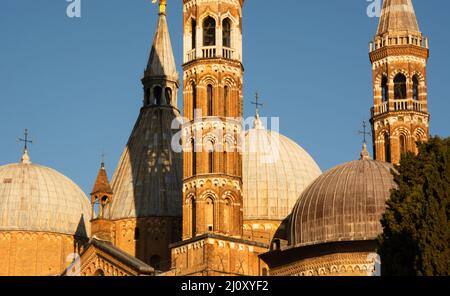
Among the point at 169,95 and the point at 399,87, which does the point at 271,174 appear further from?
the point at 169,95

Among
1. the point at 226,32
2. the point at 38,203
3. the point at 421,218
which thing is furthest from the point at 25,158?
the point at 421,218

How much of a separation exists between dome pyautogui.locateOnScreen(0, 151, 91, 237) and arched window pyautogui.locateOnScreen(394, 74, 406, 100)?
18213mm

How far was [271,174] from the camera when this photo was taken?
210 ft

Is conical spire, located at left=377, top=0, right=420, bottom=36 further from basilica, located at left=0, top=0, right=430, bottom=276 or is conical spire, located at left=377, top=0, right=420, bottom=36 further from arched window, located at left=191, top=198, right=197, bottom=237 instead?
arched window, located at left=191, top=198, right=197, bottom=237

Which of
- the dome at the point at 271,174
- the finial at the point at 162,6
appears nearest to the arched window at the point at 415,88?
the dome at the point at 271,174

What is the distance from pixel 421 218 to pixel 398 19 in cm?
2981

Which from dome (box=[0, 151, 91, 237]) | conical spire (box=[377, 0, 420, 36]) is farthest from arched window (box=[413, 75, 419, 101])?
dome (box=[0, 151, 91, 237])

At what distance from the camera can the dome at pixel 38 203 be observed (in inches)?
2643

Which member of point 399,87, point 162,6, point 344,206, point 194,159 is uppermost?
point 162,6

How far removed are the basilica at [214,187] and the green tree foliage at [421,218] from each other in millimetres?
15242

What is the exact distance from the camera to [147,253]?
2511 inches

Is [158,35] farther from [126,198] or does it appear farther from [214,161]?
[214,161]

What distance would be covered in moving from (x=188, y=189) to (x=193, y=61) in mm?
5719

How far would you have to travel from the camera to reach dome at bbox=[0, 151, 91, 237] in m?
67.1
